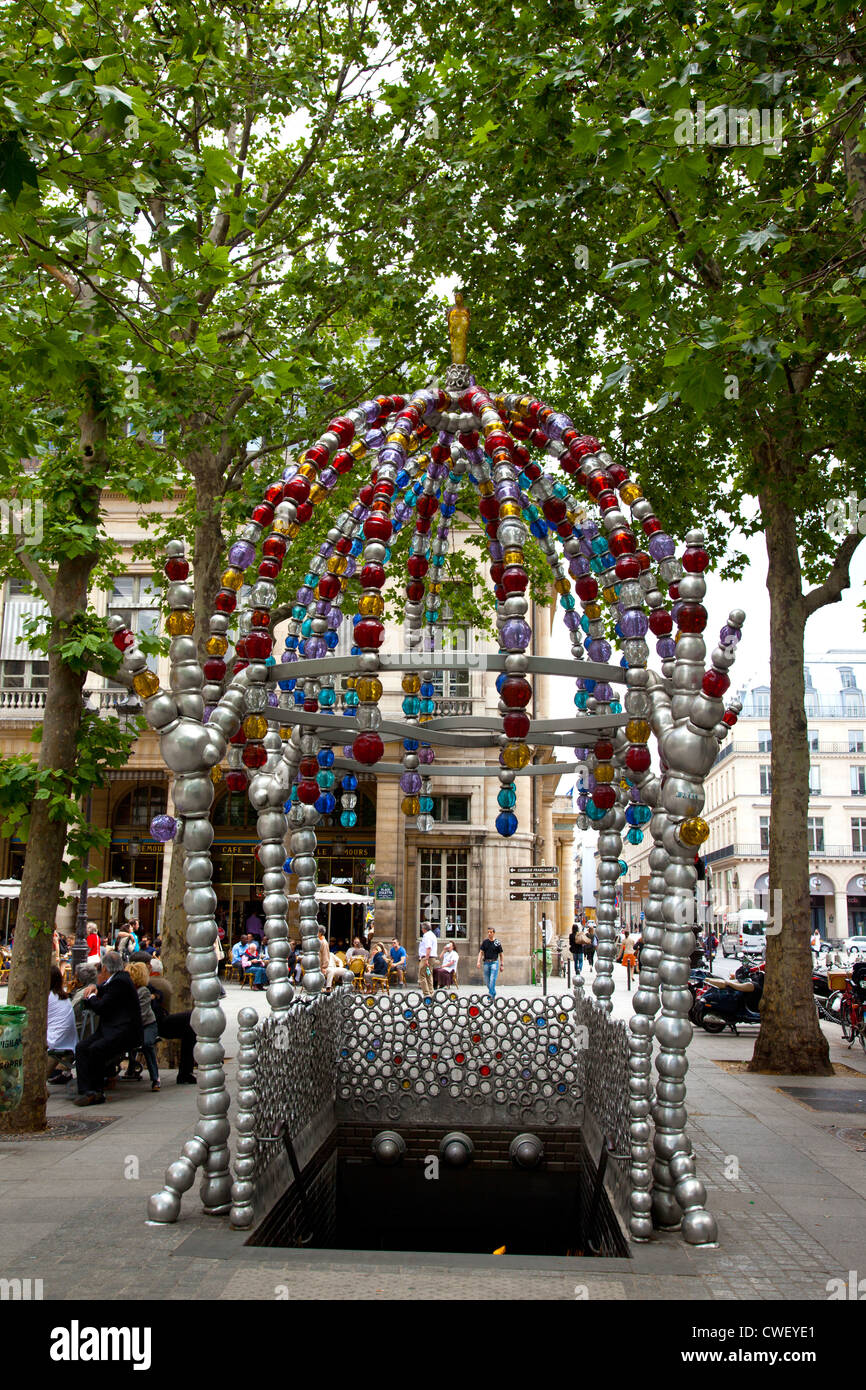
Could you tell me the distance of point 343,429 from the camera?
792cm

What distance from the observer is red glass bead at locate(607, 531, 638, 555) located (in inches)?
277

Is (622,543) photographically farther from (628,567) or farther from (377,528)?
(377,528)

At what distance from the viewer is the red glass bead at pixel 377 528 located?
6699 mm

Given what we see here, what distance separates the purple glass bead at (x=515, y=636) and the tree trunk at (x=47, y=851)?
215 inches

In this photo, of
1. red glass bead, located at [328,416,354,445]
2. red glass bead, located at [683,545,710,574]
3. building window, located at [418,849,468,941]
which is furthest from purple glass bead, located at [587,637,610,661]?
building window, located at [418,849,468,941]

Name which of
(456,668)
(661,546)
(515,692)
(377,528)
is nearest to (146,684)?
(377,528)

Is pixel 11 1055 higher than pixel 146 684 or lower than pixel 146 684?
lower

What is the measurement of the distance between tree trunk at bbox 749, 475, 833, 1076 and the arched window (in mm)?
21296

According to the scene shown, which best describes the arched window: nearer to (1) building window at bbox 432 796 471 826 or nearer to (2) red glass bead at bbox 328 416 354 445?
(1) building window at bbox 432 796 471 826

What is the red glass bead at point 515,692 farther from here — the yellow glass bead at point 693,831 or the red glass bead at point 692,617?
the yellow glass bead at point 693,831

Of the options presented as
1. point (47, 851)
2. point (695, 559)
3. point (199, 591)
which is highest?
point (199, 591)

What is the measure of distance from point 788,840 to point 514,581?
29.2 feet

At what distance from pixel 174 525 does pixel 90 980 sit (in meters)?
7.63

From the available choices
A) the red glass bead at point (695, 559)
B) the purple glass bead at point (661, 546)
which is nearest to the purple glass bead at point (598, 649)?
the purple glass bead at point (661, 546)
